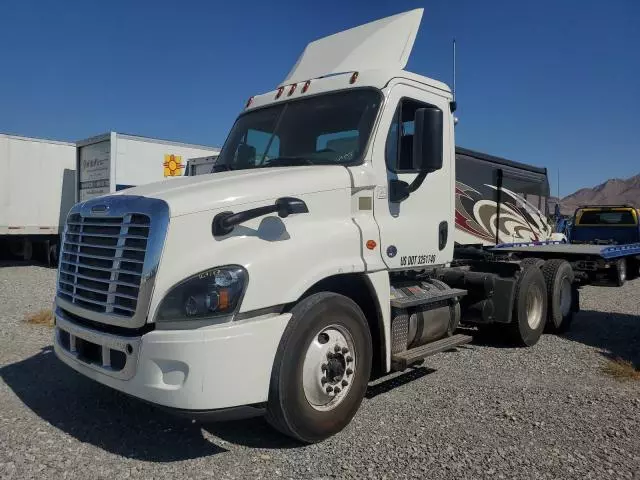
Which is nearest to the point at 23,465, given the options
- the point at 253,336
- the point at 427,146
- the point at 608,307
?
the point at 253,336

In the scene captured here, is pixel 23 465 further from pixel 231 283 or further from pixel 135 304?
pixel 231 283

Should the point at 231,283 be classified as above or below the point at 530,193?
below

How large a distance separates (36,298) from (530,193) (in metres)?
9.50

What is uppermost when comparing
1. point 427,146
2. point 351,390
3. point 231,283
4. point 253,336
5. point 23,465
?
point 427,146

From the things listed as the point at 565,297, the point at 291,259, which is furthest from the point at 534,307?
the point at 291,259

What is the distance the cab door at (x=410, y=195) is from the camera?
4449mm

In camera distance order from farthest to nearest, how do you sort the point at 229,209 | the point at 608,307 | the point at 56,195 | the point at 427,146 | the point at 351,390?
the point at 56,195
the point at 608,307
the point at 427,146
the point at 351,390
the point at 229,209

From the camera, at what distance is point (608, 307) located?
10414mm

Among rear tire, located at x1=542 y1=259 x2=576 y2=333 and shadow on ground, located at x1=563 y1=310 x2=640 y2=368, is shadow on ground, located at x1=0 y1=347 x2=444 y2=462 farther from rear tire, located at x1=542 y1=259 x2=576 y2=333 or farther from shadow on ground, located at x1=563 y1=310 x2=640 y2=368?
rear tire, located at x1=542 y1=259 x2=576 y2=333

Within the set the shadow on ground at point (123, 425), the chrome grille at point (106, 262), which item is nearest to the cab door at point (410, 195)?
the shadow on ground at point (123, 425)

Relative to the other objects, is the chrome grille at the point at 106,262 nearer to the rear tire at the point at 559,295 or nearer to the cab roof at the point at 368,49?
the cab roof at the point at 368,49

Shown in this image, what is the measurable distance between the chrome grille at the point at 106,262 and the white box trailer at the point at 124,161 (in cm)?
1110

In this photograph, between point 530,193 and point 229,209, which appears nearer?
point 229,209

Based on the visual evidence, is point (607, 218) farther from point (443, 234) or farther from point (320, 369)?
point (320, 369)
